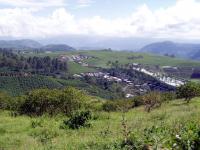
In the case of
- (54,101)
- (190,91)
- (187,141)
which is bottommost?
(54,101)

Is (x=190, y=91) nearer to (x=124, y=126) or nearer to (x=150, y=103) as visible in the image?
(x=150, y=103)

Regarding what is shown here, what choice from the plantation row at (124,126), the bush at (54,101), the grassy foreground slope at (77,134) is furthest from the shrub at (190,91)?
the grassy foreground slope at (77,134)

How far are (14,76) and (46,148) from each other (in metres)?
178

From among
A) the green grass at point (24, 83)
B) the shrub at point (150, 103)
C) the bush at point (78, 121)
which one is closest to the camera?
the bush at point (78, 121)

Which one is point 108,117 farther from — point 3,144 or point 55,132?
point 3,144

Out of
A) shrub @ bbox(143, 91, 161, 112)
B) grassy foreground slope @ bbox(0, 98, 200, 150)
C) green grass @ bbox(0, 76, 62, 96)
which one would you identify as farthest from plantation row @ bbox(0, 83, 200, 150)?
green grass @ bbox(0, 76, 62, 96)

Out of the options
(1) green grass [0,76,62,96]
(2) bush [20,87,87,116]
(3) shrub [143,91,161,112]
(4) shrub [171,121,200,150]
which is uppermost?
(4) shrub [171,121,200,150]

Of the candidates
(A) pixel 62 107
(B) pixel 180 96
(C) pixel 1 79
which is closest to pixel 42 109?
(A) pixel 62 107

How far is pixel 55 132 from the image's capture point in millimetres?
14867

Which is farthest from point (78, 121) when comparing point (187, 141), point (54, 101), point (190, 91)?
point (190, 91)

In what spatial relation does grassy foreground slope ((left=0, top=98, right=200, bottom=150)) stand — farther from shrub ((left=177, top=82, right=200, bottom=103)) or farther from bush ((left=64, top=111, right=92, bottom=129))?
shrub ((left=177, top=82, right=200, bottom=103))

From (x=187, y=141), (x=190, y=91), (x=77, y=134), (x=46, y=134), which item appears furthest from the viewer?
(x=190, y=91)

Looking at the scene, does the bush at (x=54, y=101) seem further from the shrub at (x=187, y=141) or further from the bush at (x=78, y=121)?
the shrub at (x=187, y=141)

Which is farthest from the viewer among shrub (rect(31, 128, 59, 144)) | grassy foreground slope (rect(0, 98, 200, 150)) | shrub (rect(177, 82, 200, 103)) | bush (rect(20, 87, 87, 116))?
shrub (rect(177, 82, 200, 103))
